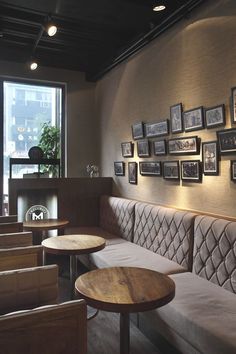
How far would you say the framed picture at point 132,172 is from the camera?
4211mm

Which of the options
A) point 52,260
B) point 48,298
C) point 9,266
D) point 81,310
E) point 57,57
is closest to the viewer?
point 81,310

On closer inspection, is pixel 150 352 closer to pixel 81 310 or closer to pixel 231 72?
pixel 81 310

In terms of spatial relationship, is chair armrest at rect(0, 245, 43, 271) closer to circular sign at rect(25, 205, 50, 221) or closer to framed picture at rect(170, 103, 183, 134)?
framed picture at rect(170, 103, 183, 134)

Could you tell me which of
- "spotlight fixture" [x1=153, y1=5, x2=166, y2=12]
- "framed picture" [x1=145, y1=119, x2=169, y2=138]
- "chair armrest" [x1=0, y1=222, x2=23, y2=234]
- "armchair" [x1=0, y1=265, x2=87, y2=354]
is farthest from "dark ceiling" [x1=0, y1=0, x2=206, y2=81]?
"armchair" [x1=0, y1=265, x2=87, y2=354]

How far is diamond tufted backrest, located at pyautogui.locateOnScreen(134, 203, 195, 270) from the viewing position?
2807 millimetres

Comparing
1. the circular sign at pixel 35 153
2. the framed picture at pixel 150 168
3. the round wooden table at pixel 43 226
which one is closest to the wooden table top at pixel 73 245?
the round wooden table at pixel 43 226

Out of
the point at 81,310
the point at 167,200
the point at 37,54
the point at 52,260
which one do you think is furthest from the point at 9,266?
the point at 37,54

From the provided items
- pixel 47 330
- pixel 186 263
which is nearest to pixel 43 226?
pixel 186 263

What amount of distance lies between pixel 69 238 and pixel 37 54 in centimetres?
310

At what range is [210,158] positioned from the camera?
2816mm

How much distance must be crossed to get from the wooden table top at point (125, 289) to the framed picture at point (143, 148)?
2.00 metres

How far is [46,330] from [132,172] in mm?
3088

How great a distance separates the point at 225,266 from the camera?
2.34 meters

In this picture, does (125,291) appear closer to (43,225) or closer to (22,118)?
(43,225)
